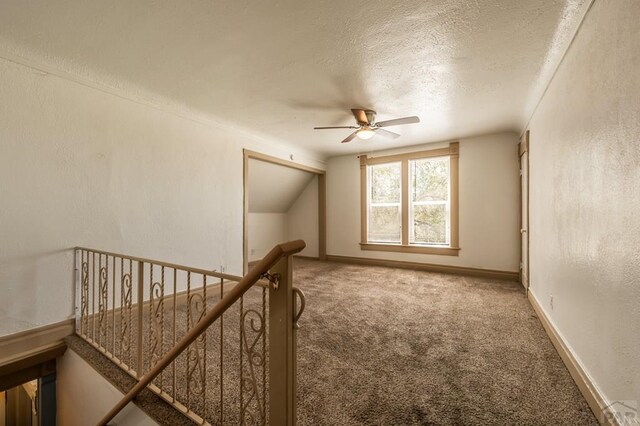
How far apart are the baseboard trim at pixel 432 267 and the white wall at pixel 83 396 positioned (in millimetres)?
4528

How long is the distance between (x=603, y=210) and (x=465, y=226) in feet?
11.4

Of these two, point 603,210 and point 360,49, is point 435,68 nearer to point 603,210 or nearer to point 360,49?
point 360,49

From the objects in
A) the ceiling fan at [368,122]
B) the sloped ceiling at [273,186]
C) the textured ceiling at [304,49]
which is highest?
the textured ceiling at [304,49]

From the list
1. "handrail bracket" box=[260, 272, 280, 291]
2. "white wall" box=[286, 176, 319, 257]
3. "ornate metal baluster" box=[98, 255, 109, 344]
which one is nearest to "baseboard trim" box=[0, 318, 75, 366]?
"ornate metal baluster" box=[98, 255, 109, 344]

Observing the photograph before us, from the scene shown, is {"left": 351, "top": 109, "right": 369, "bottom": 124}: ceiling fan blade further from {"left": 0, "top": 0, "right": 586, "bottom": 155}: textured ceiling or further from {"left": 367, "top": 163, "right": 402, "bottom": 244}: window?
{"left": 367, "top": 163, "right": 402, "bottom": 244}: window

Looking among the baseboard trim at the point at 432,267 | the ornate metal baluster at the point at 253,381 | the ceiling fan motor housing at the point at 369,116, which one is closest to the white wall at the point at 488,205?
the baseboard trim at the point at 432,267

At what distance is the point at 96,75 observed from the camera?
2607 mm

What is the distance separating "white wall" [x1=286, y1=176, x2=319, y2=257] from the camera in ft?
21.5

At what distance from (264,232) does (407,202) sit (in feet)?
10.9

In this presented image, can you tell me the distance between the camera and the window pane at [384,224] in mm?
5535

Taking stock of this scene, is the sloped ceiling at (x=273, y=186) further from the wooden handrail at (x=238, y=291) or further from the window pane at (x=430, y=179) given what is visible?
the wooden handrail at (x=238, y=291)

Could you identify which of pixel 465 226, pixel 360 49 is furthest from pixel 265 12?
pixel 465 226

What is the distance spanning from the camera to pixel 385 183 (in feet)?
18.6

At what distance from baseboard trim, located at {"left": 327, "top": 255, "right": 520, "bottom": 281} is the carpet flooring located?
113 centimetres
